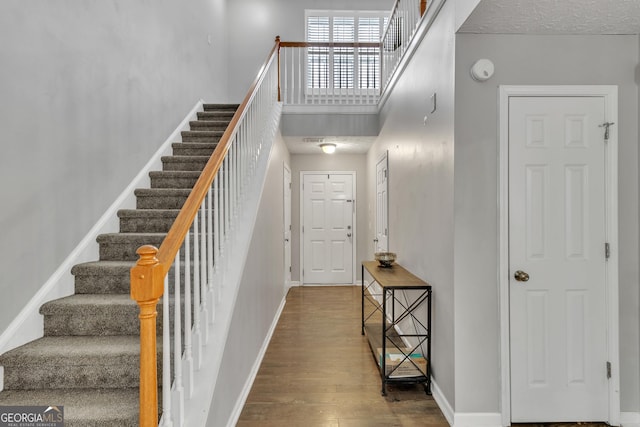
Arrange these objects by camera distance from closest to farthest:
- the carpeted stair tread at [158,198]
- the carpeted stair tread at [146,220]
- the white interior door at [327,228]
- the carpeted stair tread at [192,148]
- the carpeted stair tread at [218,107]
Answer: the carpeted stair tread at [146,220]
the carpeted stair tread at [158,198]
the carpeted stair tread at [192,148]
the carpeted stair tread at [218,107]
the white interior door at [327,228]

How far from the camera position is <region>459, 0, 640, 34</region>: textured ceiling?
1767 millimetres

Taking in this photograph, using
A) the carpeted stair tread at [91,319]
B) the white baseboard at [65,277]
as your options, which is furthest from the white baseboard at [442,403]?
the white baseboard at [65,277]

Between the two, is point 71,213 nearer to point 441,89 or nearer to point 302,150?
point 441,89

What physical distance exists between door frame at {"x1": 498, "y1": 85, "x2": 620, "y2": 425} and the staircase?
6.68 feet

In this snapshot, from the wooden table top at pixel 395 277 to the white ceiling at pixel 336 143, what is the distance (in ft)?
7.40

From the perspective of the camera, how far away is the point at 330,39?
621 cm

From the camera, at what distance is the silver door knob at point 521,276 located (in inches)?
80.7

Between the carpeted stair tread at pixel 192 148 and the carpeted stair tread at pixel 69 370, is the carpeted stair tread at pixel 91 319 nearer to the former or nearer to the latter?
the carpeted stair tread at pixel 69 370

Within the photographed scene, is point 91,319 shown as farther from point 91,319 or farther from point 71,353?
point 71,353

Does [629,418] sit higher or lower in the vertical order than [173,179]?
lower

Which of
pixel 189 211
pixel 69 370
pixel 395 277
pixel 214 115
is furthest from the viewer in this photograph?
pixel 214 115

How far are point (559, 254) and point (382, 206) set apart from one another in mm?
2536

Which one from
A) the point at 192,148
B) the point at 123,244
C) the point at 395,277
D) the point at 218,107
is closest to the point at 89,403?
the point at 123,244

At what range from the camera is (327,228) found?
601 centimetres
